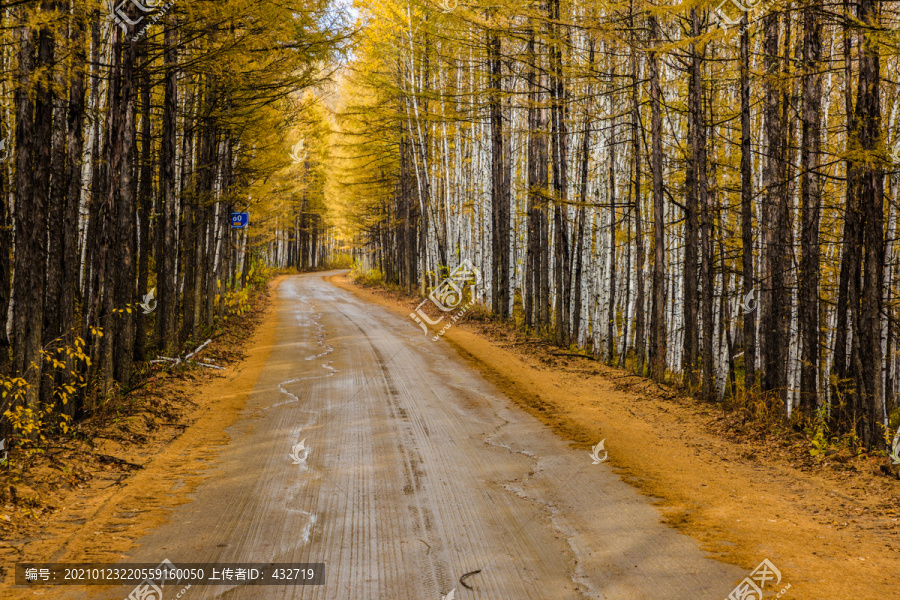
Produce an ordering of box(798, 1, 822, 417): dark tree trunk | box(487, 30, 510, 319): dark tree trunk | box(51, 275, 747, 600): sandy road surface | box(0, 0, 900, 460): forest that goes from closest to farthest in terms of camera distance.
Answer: box(51, 275, 747, 600): sandy road surface
box(0, 0, 900, 460): forest
box(798, 1, 822, 417): dark tree trunk
box(487, 30, 510, 319): dark tree trunk

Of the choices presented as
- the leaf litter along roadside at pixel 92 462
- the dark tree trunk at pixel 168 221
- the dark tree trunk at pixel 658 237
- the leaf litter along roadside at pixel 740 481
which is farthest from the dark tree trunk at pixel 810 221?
the dark tree trunk at pixel 168 221

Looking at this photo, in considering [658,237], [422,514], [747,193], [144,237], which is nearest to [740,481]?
[422,514]

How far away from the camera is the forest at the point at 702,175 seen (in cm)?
820

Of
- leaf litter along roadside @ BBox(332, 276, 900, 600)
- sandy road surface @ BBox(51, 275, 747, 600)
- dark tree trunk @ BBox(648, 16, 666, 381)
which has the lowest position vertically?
leaf litter along roadside @ BBox(332, 276, 900, 600)

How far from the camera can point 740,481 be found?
621 cm

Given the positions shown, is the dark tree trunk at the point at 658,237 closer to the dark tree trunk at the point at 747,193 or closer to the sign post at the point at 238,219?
the dark tree trunk at the point at 747,193

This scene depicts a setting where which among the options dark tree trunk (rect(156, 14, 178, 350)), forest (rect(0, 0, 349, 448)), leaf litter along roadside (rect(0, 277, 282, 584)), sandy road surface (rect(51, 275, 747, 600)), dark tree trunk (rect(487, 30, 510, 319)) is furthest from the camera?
dark tree trunk (rect(487, 30, 510, 319))

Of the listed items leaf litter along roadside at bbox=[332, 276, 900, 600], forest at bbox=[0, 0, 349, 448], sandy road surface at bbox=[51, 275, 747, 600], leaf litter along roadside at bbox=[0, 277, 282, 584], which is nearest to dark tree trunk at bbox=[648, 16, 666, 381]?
leaf litter along roadside at bbox=[332, 276, 900, 600]

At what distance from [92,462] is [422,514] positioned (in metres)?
3.82

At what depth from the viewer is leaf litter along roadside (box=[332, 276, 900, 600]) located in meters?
4.27

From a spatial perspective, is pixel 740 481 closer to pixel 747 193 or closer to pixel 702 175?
pixel 747 193

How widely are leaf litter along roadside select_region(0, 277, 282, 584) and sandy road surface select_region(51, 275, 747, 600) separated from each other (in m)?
0.70

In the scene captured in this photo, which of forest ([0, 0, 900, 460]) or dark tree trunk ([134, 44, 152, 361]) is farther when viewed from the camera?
dark tree trunk ([134, 44, 152, 361])

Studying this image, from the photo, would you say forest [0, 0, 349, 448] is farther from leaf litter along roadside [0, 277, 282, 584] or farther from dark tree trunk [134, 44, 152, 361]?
leaf litter along roadside [0, 277, 282, 584]
